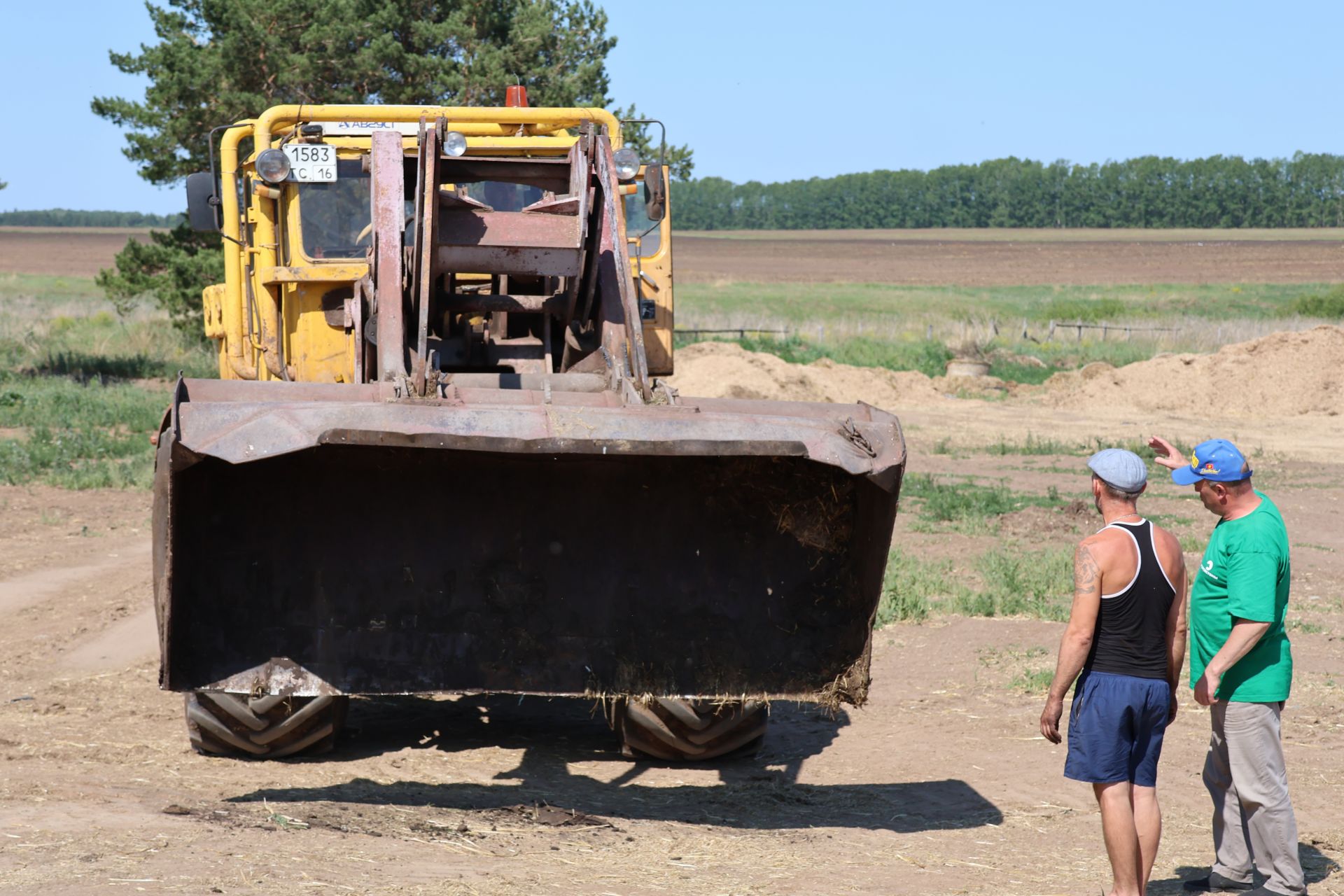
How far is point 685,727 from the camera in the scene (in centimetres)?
618

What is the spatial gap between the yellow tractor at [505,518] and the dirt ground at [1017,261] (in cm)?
6038

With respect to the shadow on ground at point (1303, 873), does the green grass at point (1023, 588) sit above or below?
below

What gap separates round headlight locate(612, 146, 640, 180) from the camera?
24.7 ft

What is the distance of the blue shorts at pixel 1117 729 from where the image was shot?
4.56 metres

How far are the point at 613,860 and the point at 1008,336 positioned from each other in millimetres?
32281

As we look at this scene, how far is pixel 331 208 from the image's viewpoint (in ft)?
24.0

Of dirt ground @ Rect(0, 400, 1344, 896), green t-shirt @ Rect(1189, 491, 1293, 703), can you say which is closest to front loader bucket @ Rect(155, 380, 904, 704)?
dirt ground @ Rect(0, 400, 1344, 896)

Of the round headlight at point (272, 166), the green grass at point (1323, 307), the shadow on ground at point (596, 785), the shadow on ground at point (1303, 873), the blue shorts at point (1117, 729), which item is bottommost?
the shadow on ground at point (596, 785)

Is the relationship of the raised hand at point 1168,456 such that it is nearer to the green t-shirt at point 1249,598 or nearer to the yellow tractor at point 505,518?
the green t-shirt at point 1249,598

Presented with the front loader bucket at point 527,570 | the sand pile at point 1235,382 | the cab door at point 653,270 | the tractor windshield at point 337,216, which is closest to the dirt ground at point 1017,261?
the sand pile at point 1235,382

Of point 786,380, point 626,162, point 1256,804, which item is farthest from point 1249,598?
point 786,380

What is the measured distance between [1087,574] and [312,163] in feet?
14.9

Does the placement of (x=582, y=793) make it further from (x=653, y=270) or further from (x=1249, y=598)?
(x=653, y=270)

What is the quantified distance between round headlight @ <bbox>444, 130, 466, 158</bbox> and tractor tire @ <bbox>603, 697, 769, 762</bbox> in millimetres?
2437
